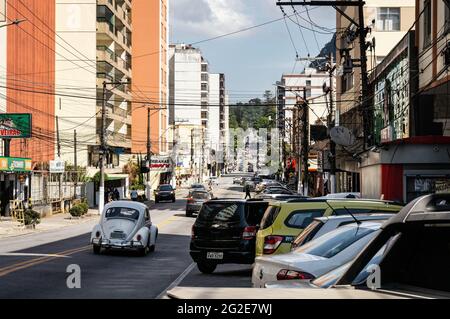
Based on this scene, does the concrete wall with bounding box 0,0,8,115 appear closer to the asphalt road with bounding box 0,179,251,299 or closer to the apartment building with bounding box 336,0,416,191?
the apartment building with bounding box 336,0,416,191

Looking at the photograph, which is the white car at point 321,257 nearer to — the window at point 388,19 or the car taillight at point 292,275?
the car taillight at point 292,275

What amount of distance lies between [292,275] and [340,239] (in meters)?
0.91

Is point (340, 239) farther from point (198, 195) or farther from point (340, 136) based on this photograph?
point (198, 195)

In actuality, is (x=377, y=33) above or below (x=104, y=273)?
above

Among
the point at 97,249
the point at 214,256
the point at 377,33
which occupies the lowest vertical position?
the point at 97,249

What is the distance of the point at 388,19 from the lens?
5131 cm

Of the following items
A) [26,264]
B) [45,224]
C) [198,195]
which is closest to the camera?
[26,264]

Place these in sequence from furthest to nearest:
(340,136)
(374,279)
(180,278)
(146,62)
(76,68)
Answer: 1. (146,62)
2. (76,68)
3. (340,136)
4. (180,278)
5. (374,279)

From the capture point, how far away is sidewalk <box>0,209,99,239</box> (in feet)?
123

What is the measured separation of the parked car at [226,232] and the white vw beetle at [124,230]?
5299mm

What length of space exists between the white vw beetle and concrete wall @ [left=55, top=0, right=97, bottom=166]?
2059 inches

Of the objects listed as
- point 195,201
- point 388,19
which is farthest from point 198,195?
point 388,19

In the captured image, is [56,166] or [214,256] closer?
[214,256]
